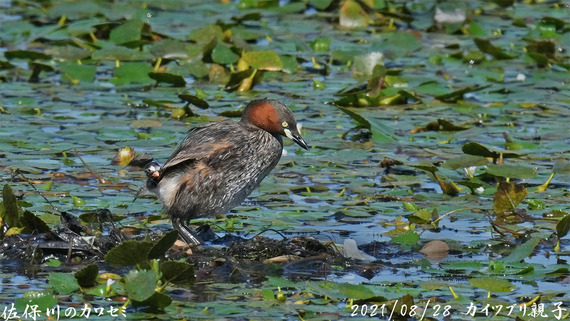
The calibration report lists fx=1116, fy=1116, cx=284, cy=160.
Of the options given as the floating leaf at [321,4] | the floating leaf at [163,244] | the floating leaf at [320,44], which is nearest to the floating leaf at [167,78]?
the floating leaf at [320,44]

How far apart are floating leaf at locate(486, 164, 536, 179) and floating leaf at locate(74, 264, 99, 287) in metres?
3.32

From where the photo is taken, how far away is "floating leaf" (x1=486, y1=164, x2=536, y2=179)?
7750 millimetres

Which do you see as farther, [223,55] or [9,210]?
[223,55]

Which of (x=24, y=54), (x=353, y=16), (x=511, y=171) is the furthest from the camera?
(x=353, y=16)

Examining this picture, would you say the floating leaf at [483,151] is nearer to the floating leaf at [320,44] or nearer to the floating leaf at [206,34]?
the floating leaf at [320,44]

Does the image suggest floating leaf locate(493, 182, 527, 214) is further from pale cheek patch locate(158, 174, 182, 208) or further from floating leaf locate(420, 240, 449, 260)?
pale cheek patch locate(158, 174, 182, 208)

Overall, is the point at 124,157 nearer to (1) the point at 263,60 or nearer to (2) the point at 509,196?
(2) the point at 509,196

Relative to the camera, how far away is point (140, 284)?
530 centimetres

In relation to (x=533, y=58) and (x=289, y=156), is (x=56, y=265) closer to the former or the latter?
(x=289, y=156)

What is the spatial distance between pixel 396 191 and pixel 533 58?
13.7 feet

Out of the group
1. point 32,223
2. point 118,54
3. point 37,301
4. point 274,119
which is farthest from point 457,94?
point 37,301

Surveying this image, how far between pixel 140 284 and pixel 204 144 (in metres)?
1.77

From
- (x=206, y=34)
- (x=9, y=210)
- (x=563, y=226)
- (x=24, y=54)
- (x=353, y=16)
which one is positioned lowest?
(x=353, y=16)

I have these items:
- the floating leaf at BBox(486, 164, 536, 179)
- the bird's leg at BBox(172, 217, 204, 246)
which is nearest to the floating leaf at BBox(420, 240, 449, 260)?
the bird's leg at BBox(172, 217, 204, 246)
